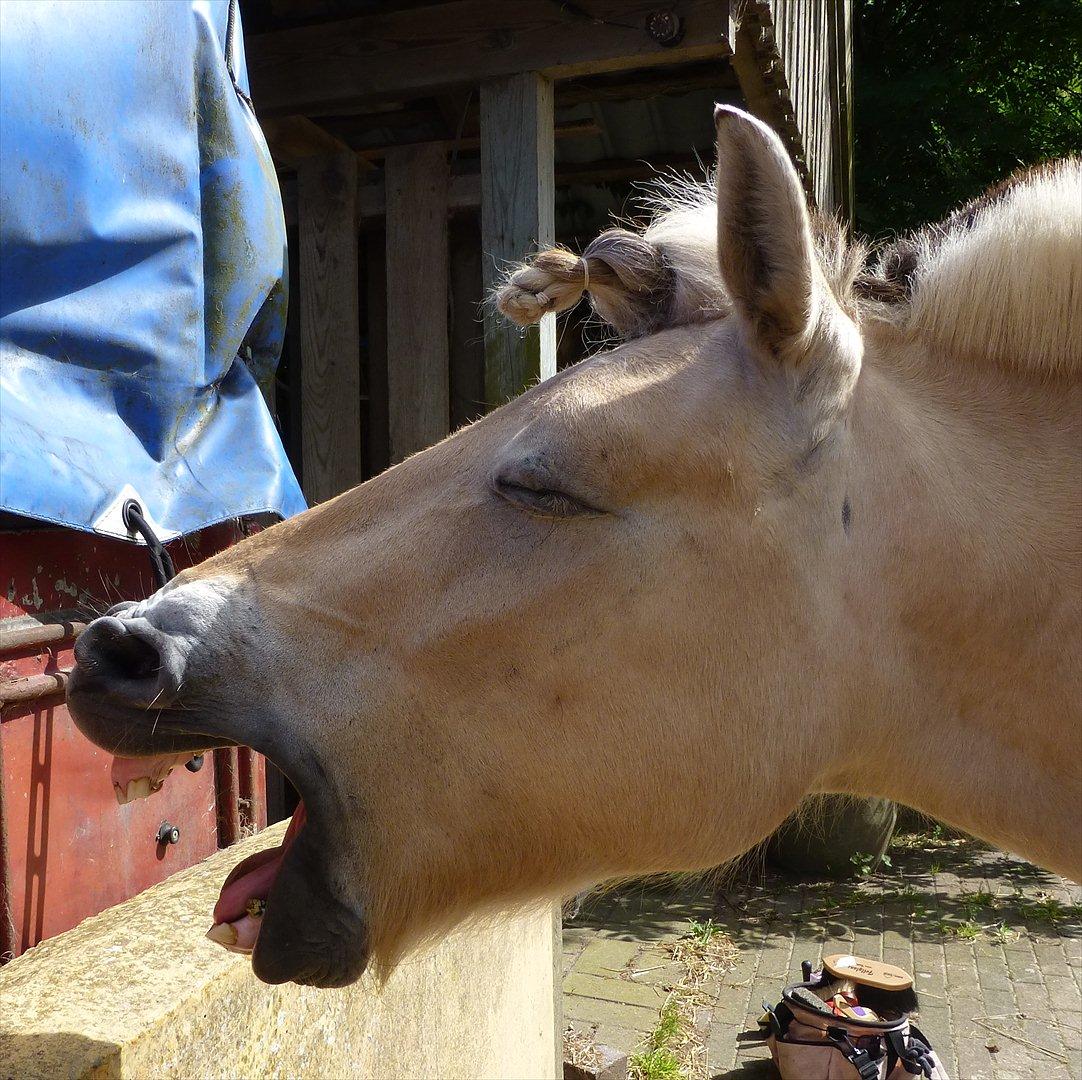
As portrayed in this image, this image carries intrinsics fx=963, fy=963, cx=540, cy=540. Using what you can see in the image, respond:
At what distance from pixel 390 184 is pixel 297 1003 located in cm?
302

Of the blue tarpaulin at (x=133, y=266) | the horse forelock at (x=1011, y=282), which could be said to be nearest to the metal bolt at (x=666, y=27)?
the blue tarpaulin at (x=133, y=266)

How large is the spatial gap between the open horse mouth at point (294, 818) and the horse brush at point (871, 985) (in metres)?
3.59

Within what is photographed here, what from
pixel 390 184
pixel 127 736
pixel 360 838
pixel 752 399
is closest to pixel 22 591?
pixel 127 736

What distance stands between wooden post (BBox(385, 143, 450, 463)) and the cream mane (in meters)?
1.99

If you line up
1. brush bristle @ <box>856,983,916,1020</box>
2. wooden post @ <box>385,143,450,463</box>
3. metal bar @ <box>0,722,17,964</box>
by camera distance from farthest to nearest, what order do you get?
1. brush bristle @ <box>856,983,916,1020</box>
2. wooden post @ <box>385,143,450,463</box>
3. metal bar @ <box>0,722,17,964</box>

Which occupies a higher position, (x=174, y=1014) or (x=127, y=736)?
(x=127, y=736)

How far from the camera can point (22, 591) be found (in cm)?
187

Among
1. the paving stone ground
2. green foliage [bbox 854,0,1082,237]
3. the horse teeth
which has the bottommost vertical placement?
the paving stone ground

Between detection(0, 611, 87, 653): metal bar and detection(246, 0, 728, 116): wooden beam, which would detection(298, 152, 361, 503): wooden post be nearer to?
detection(246, 0, 728, 116): wooden beam

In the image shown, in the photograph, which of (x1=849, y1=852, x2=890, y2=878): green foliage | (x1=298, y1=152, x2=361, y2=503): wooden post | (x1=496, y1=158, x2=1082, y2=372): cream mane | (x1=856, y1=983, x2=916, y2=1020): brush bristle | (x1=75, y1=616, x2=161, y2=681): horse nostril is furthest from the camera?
(x1=849, y1=852, x2=890, y2=878): green foliage

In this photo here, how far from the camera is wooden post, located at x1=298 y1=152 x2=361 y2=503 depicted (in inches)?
155

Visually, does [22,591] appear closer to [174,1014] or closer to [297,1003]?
[174,1014]

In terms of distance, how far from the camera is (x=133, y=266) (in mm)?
1940

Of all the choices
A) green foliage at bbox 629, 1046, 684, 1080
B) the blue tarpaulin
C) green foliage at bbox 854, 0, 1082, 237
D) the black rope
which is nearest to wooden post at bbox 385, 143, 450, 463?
the blue tarpaulin
